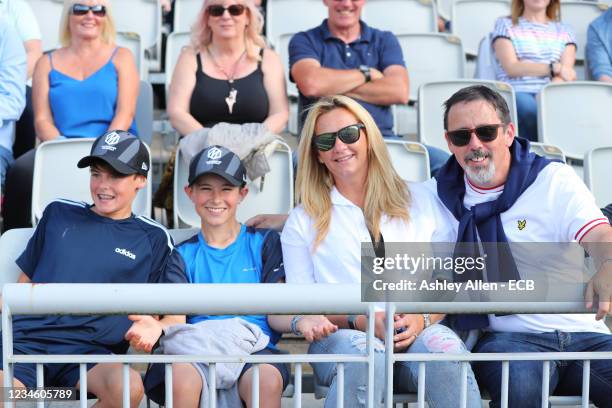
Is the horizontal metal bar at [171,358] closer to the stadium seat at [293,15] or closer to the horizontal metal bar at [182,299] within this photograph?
the horizontal metal bar at [182,299]

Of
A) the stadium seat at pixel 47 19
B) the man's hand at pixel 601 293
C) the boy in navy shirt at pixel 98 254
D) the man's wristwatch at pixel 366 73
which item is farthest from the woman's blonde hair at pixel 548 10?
the man's hand at pixel 601 293

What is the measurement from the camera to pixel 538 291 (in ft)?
9.62

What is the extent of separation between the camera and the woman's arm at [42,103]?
17.4 feet

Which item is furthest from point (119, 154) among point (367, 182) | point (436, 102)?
point (436, 102)

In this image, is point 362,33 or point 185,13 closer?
point 362,33

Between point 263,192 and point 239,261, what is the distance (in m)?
1.00

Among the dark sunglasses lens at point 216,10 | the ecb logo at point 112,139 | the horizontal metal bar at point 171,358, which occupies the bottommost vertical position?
the horizontal metal bar at point 171,358

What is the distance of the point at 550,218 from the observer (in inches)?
149

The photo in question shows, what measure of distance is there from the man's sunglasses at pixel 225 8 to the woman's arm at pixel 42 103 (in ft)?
2.96

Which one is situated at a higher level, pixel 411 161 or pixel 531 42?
pixel 531 42

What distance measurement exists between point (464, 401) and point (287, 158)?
2.26 meters

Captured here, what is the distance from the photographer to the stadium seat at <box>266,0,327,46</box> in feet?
24.5

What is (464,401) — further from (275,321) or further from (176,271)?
(176,271)

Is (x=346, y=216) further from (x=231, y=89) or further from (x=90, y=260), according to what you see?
(x=231, y=89)
